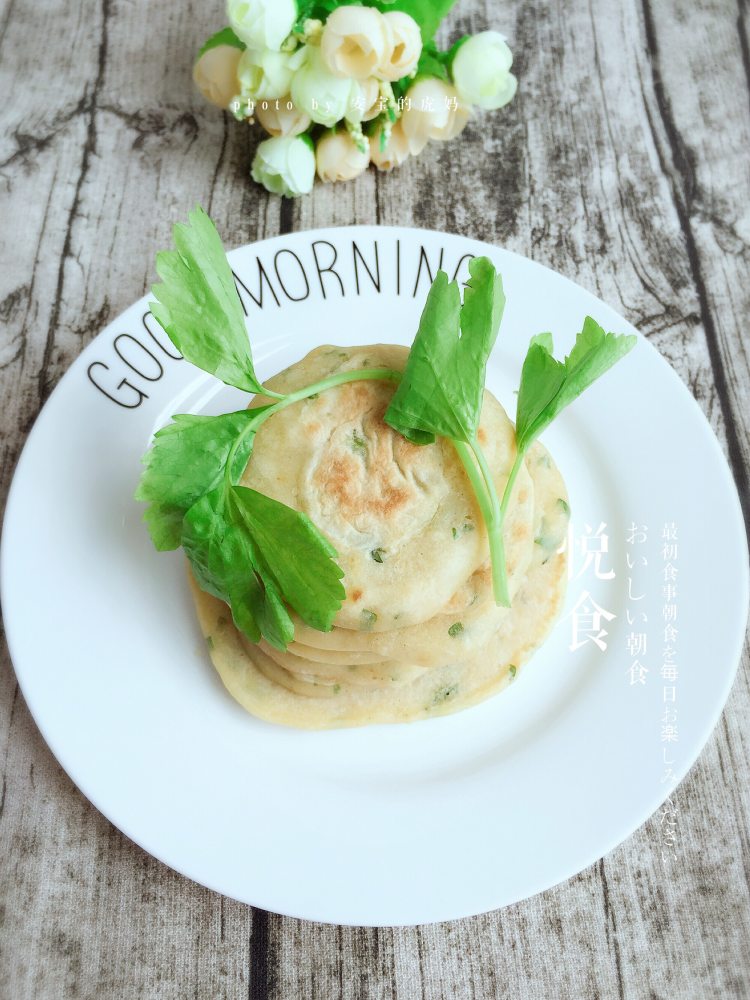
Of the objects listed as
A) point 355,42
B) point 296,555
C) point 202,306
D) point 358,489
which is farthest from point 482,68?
point 296,555

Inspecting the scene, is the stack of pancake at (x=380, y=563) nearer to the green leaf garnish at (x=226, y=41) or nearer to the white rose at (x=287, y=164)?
the white rose at (x=287, y=164)

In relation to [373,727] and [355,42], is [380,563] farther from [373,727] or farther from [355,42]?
[355,42]

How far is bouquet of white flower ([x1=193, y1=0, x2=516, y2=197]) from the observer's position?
2680mm

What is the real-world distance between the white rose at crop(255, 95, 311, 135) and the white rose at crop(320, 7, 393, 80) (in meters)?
0.25

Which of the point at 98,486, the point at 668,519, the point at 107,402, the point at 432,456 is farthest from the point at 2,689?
the point at 668,519

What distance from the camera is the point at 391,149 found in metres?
3.13

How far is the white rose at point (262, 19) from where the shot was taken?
2.64 metres

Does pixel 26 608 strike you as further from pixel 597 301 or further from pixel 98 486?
pixel 597 301

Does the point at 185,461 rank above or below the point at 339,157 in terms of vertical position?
above

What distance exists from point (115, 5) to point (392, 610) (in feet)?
9.67

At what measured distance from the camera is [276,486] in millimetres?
2088

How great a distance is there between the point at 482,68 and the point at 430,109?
0.21 metres

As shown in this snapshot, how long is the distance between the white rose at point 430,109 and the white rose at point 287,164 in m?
0.36

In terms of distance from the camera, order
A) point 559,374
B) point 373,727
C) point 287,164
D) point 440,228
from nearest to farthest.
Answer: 1. point 559,374
2. point 373,727
3. point 287,164
4. point 440,228
